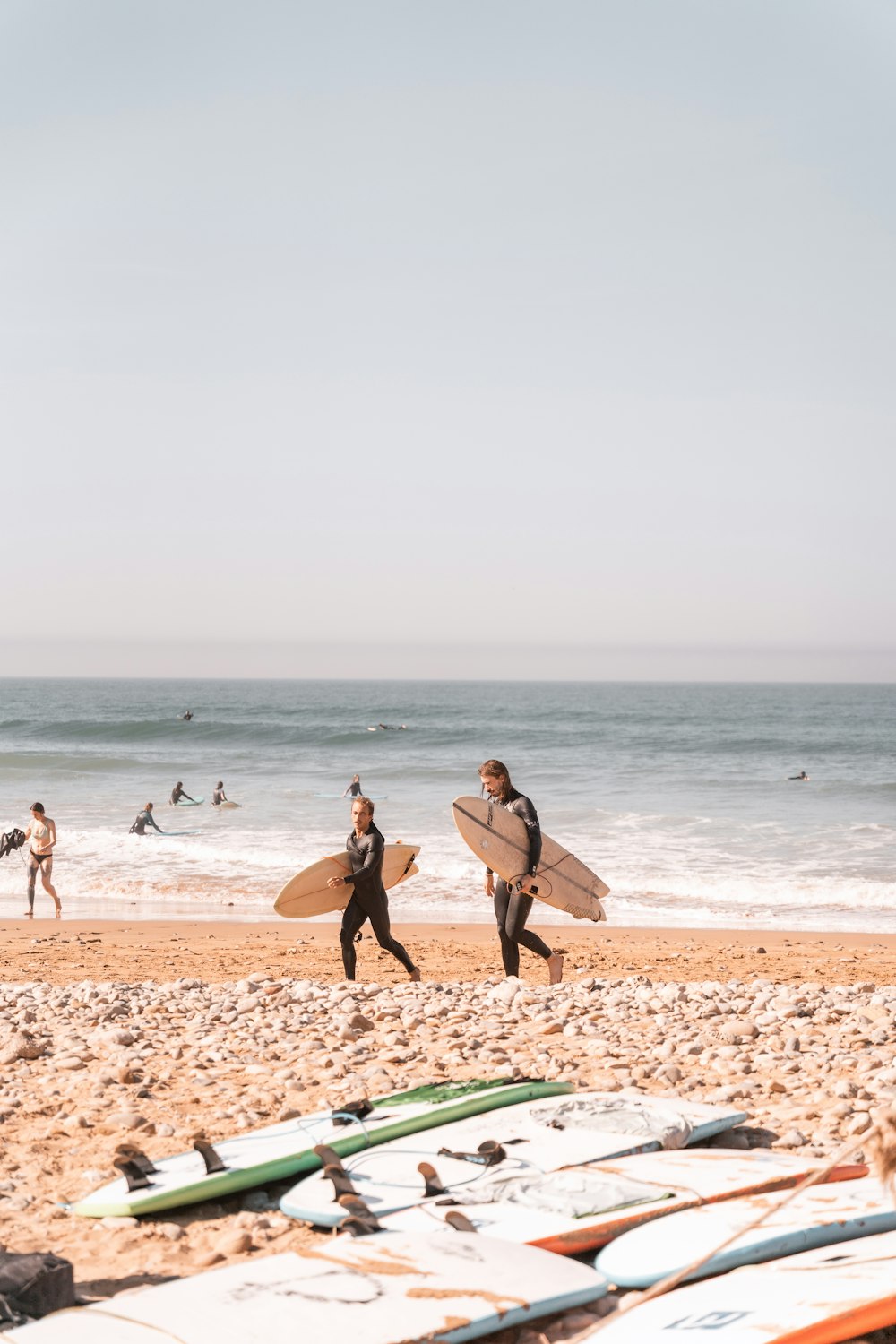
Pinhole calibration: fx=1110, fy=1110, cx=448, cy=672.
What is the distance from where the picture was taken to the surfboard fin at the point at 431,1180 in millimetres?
4055

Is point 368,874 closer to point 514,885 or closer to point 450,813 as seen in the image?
point 514,885

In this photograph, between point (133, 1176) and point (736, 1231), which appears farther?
point (133, 1176)

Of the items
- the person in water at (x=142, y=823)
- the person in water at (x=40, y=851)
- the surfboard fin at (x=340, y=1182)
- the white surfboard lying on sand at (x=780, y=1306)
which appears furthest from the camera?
the person in water at (x=142, y=823)

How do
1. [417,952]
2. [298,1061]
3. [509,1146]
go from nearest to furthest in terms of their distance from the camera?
[509,1146] → [298,1061] → [417,952]

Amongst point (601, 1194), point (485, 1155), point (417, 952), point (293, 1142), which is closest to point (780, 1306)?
point (601, 1194)

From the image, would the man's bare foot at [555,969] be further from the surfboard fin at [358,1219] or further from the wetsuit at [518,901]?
the surfboard fin at [358,1219]

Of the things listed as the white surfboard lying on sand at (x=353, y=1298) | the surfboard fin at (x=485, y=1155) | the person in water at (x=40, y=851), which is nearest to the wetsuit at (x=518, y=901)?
the surfboard fin at (x=485, y=1155)

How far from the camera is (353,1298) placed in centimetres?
320

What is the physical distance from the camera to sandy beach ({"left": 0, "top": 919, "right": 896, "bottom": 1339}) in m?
4.23

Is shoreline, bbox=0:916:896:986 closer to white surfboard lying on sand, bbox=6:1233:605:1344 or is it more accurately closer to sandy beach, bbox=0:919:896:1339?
sandy beach, bbox=0:919:896:1339

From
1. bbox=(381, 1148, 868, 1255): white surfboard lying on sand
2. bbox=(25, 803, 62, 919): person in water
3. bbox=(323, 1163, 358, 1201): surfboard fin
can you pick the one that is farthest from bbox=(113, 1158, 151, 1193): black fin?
bbox=(25, 803, 62, 919): person in water

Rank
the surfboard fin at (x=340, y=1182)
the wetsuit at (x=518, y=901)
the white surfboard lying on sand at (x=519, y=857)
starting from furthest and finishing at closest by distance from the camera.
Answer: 1. the white surfboard lying on sand at (x=519, y=857)
2. the wetsuit at (x=518, y=901)
3. the surfboard fin at (x=340, y=1182)

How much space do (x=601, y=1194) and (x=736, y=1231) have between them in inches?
21.4

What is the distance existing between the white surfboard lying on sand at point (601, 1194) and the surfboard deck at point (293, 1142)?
0.70 m
